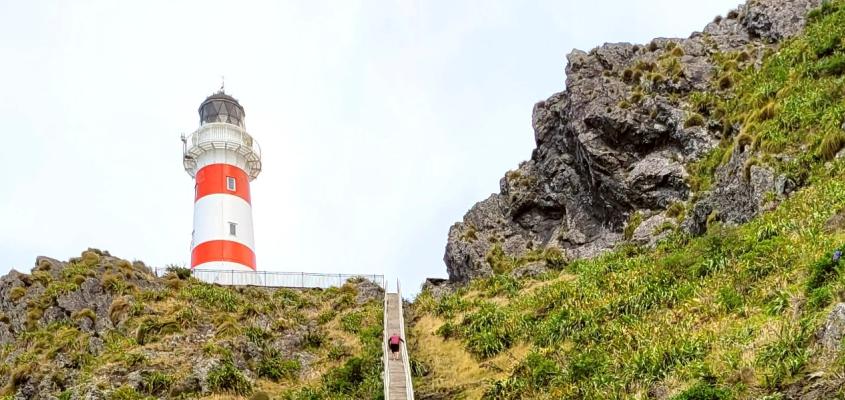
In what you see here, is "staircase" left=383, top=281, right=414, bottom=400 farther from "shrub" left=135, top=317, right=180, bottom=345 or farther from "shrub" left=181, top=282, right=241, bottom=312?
"shrub" left=181, top=282, right=241, bottom=312

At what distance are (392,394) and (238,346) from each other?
31.0 feet

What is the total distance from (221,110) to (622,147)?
24.2 m

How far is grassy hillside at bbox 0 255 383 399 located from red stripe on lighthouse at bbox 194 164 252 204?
849 cm

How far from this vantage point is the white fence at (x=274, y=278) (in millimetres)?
35206

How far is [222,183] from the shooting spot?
41.8 m

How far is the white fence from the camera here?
35.2 metres

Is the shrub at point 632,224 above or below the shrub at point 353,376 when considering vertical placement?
above

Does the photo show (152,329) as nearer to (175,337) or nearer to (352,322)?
(175,337)

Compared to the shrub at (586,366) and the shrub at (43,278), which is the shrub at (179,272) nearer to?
the shrub at (43,278)

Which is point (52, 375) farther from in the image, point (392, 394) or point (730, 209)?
point (730, 209)

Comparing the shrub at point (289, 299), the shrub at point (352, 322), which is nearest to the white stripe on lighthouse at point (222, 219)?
the shrub at point (289, 299)

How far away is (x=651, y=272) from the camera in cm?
2033

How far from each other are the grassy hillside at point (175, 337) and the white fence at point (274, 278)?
0.86 metres

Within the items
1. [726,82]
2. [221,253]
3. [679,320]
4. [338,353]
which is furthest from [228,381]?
[726,82]
